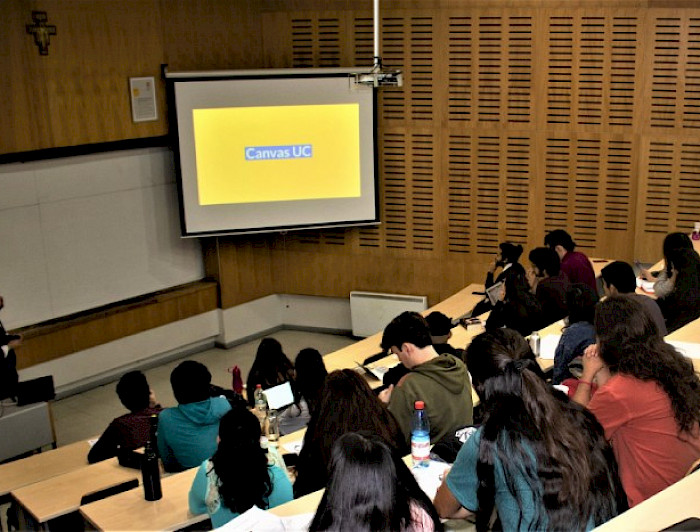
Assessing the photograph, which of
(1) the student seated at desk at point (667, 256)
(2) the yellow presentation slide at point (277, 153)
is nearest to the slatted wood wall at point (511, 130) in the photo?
(2) the yellow presentation slide at point (277, 153)

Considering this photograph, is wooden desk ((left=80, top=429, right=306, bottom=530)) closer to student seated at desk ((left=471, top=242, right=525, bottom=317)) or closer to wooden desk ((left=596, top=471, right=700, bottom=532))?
wooden desk ((left=596, top=471, right=700, bottom=532))

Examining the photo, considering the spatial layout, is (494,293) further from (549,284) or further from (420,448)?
(420,448)

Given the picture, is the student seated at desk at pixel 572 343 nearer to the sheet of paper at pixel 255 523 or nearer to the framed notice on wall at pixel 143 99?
the sheet of paper at pixel 255 523

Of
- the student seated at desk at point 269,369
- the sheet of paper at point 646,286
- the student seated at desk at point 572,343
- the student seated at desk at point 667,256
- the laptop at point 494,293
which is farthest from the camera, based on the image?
the laptop at point 494,293

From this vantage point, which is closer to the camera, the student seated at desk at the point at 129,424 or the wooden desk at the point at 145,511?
the wooden desk at the point at 145,511

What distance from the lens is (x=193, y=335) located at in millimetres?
9102

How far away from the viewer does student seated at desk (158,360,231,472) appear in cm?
453

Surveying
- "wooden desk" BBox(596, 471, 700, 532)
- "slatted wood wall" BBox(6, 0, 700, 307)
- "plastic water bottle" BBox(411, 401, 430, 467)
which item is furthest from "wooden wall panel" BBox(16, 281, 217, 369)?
"wooden desk" BBox(596, 471, 700, 532)

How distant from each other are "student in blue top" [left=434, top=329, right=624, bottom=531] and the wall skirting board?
5922 millimetres

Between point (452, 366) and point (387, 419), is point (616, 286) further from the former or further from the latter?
point (387, 419)

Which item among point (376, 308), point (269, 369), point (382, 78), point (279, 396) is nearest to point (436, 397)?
point (279, 396)

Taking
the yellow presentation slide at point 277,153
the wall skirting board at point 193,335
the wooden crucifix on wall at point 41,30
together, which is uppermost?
the wooden crucifix on wall at point 41,30

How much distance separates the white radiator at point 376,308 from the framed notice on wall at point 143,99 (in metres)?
2.90

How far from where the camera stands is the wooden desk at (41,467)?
16.6 ft
